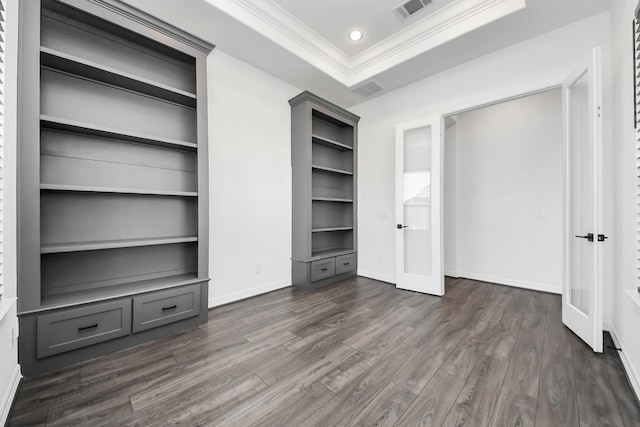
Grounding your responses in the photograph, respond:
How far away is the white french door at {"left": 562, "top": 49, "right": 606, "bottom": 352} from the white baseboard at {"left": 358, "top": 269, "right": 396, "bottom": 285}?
191cm

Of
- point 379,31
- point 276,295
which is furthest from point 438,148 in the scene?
point 276,295

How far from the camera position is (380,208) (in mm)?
4086

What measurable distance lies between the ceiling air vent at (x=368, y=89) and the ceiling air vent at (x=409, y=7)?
0.94m

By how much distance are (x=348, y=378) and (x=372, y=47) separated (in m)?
3.69

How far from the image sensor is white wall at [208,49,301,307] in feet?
9.52

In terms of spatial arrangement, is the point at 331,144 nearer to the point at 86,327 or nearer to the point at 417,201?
the point at 417,201

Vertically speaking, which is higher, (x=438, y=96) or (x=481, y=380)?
(x=438, y=96)

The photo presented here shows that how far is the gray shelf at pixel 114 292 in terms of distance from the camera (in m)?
1.75

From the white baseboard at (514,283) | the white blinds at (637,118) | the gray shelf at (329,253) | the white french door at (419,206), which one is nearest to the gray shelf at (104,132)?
the gray shelf at (329,253)

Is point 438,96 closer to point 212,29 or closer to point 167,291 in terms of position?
point 212,29

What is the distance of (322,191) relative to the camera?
160 inches

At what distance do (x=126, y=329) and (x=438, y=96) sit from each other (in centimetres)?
427

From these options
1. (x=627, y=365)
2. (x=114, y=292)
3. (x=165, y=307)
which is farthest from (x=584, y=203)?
(x=114, y=292)

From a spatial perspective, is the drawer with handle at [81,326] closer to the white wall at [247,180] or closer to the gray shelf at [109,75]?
the white wall at [247,180]
